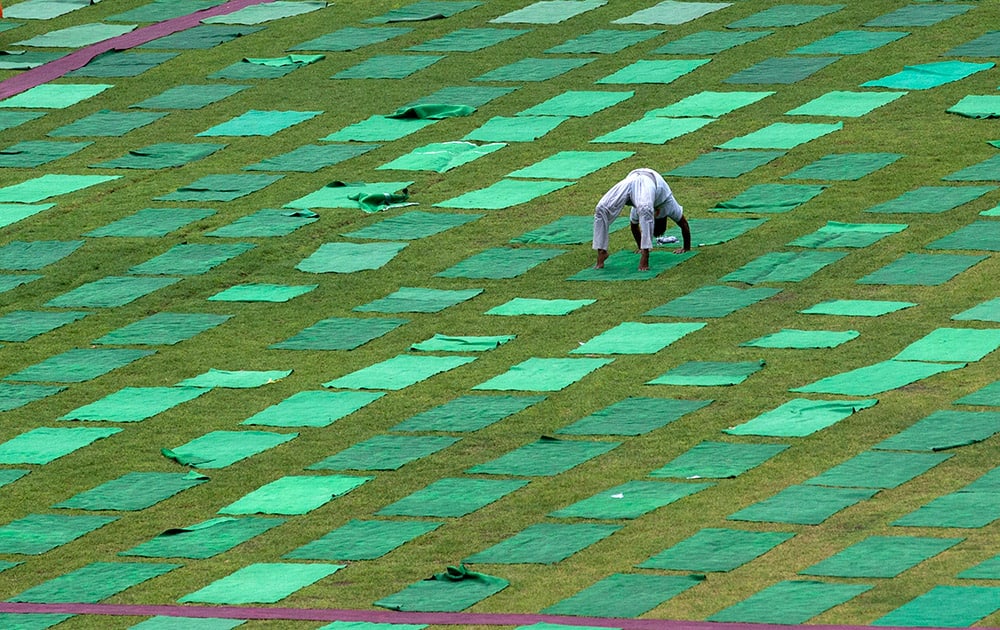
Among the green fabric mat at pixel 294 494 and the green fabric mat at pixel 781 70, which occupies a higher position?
the green fabric mat at pixel 781 70

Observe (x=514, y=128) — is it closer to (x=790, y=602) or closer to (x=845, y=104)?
(x=845, y=104)

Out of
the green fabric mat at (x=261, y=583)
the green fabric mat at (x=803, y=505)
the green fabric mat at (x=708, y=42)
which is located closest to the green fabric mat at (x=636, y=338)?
the green fabric mat at (x=803, y=505)

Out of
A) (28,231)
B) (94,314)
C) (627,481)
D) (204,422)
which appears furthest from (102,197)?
(627,481)

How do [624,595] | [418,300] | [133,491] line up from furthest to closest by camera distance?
[418,300]
[133,491]
[624,595]

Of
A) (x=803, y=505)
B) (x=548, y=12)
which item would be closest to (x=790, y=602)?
(x=803, y=505)

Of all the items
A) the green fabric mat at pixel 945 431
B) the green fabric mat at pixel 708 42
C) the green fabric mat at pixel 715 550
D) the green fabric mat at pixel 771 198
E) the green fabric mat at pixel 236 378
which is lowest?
the green fabric mat at pixel 945 431

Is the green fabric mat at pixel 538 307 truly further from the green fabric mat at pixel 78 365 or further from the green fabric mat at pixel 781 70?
the green fabric mat at pixel 781 70

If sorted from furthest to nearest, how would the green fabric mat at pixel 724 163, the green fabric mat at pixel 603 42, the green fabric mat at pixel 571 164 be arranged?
the green fabric mat at pixel 603 42 → the green fabric mat at pixel 571 164 → the green fabric mat at pixel 724 163
